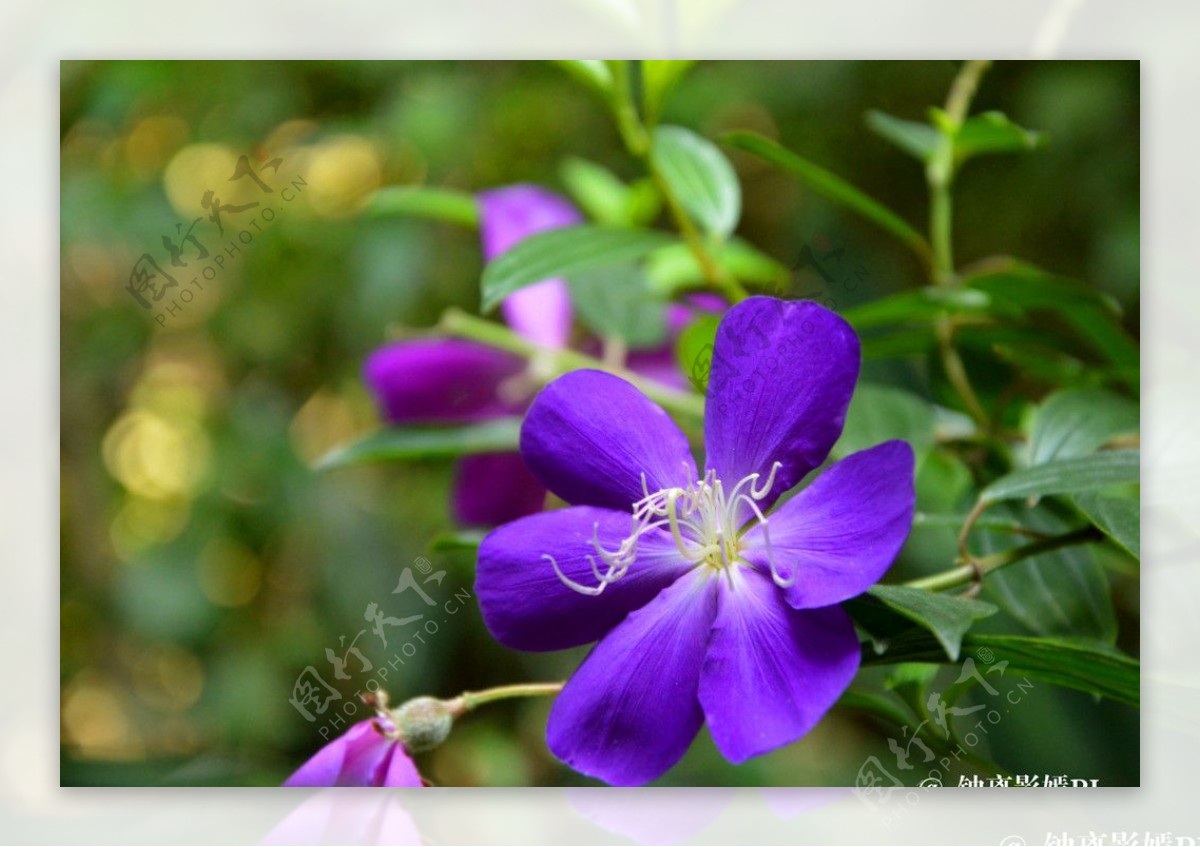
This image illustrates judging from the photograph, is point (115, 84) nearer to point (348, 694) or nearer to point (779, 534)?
point (348, 694)

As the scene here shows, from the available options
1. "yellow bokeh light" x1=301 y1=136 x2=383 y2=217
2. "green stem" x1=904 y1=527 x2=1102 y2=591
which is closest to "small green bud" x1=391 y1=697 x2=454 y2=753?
"green stem" x1=904 y1=527 x2=1102 y2=591

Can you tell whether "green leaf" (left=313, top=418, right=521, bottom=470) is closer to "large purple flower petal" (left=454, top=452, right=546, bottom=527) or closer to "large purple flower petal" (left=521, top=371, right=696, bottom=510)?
"large purple flower petal" (left=454, top=452, right=546, bottom=527)

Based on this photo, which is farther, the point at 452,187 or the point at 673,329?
the point at 452,187

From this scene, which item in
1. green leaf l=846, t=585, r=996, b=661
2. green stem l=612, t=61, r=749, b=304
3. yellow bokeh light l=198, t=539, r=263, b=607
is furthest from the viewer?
yellow bokeh light l=198, t=539, r=263, b=607

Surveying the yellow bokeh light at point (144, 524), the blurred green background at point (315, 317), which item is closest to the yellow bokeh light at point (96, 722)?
the blurred green background at point (315, 317)

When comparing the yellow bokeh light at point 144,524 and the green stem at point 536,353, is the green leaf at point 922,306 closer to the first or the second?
the green stem at point 536,353

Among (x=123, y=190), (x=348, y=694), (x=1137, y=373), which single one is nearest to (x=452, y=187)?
(x=123, y=190)
